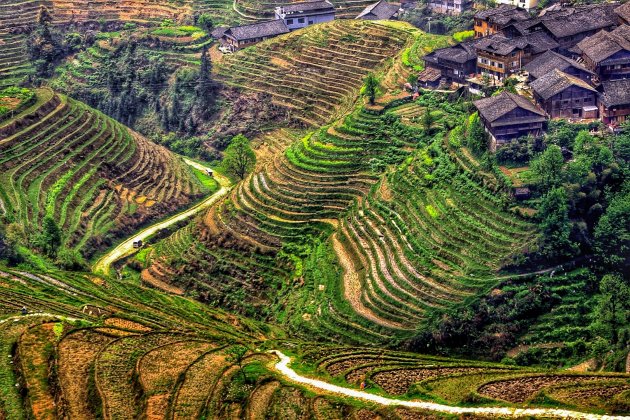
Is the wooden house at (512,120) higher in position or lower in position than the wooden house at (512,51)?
lower

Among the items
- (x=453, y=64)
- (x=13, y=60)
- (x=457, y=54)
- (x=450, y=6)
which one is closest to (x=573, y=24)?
(x=457, y=54)

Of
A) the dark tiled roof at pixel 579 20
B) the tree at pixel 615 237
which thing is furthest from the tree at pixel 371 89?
the tree at pixel 615 237

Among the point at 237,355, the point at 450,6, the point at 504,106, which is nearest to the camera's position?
the point at 237,355

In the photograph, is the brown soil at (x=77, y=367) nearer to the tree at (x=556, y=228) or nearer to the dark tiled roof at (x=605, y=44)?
the tree at (x=556, y=228)

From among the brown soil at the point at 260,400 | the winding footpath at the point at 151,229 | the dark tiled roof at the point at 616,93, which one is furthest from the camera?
the winding footpath at the point at 151,229

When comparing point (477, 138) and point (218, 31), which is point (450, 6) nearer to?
point (218, 31)

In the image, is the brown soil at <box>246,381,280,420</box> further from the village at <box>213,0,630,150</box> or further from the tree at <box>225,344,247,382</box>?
the village at <box>213,0,630,150</box>

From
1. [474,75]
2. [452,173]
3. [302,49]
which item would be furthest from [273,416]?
[302,49]

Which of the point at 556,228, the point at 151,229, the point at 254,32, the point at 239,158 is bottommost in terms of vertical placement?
the point at 151,229
